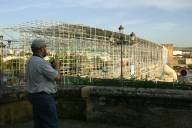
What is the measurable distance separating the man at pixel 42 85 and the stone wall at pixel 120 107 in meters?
2.12

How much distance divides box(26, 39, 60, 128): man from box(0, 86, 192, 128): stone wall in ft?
6.97

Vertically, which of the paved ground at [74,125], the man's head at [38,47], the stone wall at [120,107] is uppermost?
the man's head at [38,47]

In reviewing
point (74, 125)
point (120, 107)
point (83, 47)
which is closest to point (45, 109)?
point (74, 125)

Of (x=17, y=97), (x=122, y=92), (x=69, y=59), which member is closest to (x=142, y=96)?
(x=122, y=92)

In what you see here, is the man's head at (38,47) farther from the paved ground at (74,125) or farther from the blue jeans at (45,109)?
the paved ground at (74,125)

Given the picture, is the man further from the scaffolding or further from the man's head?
the scaffolding

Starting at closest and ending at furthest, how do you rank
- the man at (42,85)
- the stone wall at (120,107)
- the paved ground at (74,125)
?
the man at (42,85)
the stone wall at (120,107)
the paved ground at (74,125)

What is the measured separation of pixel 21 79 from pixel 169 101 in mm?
3245

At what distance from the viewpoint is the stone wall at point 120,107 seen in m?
6.45

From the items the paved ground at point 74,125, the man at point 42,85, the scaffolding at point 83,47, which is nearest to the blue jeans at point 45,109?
the man at point 42,85

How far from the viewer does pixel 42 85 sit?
15.7 ft

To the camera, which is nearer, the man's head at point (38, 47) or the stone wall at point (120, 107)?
the man's head at point (38, 47)

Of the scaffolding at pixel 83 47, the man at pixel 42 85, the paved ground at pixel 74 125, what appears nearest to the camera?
the man at pixel 42 85

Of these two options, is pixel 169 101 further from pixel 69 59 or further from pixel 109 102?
pixel 69 59
